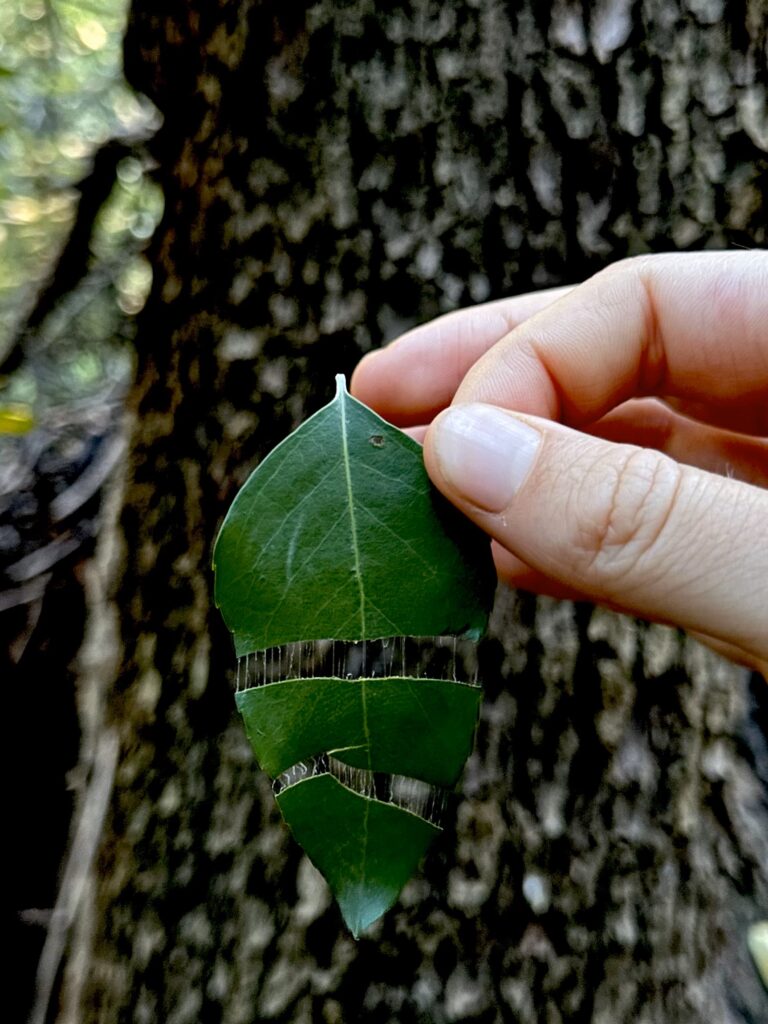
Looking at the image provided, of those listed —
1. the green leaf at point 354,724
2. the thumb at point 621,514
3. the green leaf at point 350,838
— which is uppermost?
the thumb at point 621,514

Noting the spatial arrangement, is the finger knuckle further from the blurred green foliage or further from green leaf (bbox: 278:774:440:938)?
the blurred green foliage

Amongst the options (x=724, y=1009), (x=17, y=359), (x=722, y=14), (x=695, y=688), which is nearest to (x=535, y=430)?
(x=695, y=688)

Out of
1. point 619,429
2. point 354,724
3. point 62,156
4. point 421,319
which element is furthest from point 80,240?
point 62,156

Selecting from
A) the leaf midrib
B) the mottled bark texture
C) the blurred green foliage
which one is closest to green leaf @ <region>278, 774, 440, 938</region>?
the leaf midrib

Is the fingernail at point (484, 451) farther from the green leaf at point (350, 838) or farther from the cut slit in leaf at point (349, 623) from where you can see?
the green leaf at point (350, 838)

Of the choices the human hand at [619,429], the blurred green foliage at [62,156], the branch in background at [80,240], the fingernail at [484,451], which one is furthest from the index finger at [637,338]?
the blurred green foliage at [62,156]

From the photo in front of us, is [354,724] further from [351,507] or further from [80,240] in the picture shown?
[80,240]
